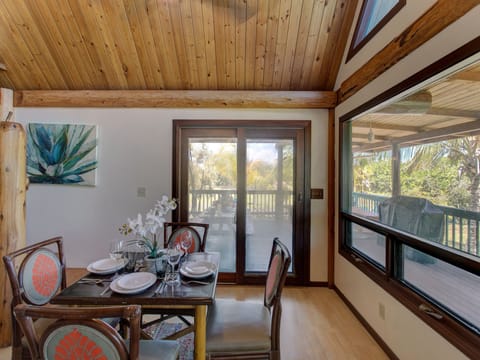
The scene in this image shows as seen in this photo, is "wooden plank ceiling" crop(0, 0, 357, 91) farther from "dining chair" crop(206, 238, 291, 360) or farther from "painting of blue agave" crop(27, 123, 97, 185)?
"dining chair" crop(206, 238, 291, 360)

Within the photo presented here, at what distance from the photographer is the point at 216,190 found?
11.8ft

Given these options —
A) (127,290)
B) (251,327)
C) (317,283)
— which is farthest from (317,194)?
(127,290)

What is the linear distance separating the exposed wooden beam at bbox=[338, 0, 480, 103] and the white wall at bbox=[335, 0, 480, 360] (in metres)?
0.04

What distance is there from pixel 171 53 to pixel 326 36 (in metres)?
1.82

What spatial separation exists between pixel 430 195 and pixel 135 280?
2104 mm

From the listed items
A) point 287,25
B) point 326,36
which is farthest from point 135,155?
point 326,36

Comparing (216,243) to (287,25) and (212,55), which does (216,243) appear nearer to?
(212,55)

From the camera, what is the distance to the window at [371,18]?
2250mm

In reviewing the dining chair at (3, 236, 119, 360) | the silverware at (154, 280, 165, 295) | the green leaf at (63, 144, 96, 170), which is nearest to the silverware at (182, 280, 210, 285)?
the silverware at (154, 280, 165, 295)

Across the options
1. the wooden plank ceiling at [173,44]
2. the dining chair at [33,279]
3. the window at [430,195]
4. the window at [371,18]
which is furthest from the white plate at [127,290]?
the window at [371,18]

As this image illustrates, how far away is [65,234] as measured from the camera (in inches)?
143

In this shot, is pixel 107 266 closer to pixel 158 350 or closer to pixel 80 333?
pixel 158 350

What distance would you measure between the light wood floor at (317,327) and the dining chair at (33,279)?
87 centimetres

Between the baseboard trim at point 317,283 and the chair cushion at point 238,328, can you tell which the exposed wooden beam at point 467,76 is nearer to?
the chair cushion at point 238,328
